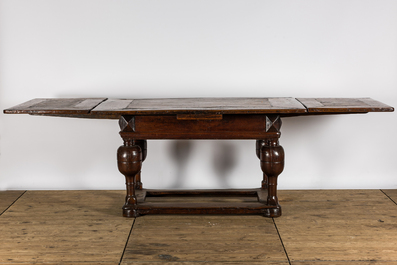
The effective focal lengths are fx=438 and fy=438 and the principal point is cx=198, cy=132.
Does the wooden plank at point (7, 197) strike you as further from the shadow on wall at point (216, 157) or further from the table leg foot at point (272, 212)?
the table leg foot at point (272, 212)

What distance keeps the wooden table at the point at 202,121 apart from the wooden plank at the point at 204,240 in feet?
0.28

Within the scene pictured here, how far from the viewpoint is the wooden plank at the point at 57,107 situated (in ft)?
8.25

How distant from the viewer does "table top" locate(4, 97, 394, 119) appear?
8.13 feet

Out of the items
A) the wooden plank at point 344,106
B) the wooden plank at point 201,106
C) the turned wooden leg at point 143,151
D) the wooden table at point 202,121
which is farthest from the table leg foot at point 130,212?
the wooden plank at point 344,106

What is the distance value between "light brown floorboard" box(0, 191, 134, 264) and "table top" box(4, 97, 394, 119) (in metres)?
0.65

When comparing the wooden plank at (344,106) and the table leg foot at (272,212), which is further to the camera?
the table leg foot at (272,212)

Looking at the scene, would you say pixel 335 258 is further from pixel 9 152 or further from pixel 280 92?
pixel 9 152

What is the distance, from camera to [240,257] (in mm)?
2189

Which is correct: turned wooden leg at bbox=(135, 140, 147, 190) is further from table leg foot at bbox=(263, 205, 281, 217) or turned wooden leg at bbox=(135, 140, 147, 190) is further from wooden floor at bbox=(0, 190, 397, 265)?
table leg foot at bbox=(263, 205, 281, 217)

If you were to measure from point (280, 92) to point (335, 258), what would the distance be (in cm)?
133

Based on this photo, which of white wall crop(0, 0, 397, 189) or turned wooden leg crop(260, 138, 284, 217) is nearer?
turned wooden leg crop(260, 138, 284, 217)

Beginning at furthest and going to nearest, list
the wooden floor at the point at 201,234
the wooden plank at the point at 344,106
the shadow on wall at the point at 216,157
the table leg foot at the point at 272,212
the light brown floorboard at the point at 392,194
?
the shadow on wall at the point at 216,157
the light brown floorboard at the point at 392,194
the table leg foot at the point at 272,212
the wooden plank at the point at 344,106
the wooden floor at the point at 201,234

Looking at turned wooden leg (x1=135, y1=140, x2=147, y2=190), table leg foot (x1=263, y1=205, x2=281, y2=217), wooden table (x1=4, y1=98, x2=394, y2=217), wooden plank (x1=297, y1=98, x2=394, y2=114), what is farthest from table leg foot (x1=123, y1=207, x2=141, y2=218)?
wooden plank (x1=297, y1=98, x2=394, y2=114)

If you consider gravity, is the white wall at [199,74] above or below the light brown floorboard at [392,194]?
above
